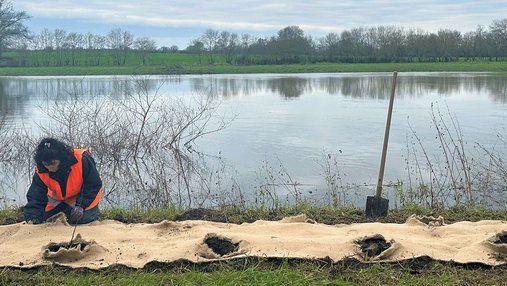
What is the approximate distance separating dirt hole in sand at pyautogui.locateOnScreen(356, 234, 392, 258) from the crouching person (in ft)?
7.14

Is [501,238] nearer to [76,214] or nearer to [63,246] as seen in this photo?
[63,246]

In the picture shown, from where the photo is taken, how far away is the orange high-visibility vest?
15.1 ft

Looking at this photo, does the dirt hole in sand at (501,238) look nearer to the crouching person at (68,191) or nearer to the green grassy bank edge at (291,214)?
the green grassy bank edge at (291,214)

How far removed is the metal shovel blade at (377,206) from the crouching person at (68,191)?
227 cm

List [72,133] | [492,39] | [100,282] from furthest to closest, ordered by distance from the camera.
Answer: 1. [492,39]
2. [72,133]
3. [100,282]

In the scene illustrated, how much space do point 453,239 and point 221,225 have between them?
1739 millimetres

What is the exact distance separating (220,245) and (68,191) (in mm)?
1495

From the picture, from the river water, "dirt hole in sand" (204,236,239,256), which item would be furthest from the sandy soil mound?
the river water

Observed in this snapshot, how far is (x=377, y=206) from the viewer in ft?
16.3

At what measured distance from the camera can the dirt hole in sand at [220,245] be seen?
3.89 metres

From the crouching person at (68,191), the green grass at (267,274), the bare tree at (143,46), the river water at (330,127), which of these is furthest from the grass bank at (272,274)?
the bare tree at (143,46)

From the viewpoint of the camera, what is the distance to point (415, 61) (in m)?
47.5

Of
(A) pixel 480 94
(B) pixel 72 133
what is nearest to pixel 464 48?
(A) pixel 480 94

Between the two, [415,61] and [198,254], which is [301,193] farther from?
[415,61]
